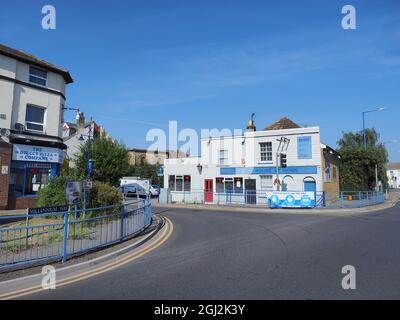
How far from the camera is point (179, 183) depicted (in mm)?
31188

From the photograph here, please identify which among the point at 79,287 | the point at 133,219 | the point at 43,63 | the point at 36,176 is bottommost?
the point at 79,287

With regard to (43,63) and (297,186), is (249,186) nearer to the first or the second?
(297,186)

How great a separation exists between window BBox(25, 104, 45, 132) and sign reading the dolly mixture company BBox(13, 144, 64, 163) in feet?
4.43

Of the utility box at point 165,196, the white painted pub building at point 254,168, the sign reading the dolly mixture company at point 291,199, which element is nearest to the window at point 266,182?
the white painted pub building at point 254,168

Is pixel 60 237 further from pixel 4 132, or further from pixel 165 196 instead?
pixel 165 196

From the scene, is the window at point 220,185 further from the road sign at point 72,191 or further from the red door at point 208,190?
the road sign at point 72,191

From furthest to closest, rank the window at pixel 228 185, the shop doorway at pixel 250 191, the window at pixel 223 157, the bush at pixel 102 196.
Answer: the window at pixel 223 157 < the window at pixel 228 185 < the shop doorway at pixel 250 191 < the bush at pixel 102 196

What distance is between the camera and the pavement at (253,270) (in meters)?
5.33

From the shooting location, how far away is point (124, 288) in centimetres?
563

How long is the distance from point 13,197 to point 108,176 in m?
9.75

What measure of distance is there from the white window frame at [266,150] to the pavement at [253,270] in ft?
53.7

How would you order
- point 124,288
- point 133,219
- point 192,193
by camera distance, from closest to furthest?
1. point 124,288
2. point 133,219
3. point 192,193

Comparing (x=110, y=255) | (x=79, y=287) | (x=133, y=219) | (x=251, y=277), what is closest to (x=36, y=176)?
(x=133, y=219)

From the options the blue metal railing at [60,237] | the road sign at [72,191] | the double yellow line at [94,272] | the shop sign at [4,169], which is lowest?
the double yellow line at [94,272]
